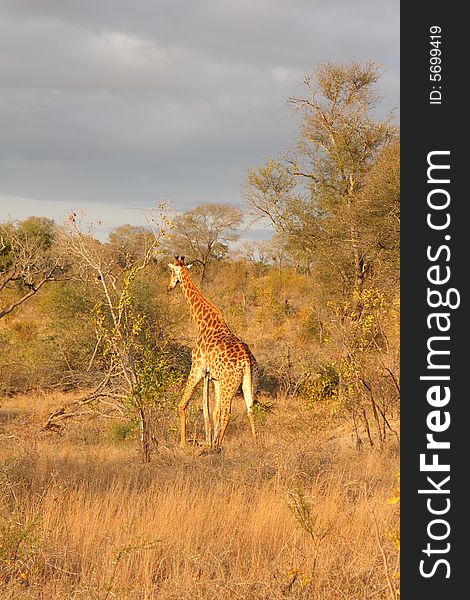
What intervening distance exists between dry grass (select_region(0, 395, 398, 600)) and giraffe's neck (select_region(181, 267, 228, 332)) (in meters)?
2.17

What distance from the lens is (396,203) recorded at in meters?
13.4

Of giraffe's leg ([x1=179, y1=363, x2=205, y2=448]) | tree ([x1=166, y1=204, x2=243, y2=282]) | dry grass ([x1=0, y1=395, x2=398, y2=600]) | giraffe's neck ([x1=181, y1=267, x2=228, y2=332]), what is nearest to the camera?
dry grass ([x1=0, y1=395, x2=398, y2=600])

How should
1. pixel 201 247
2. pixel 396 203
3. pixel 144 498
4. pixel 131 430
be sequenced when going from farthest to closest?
pixel 201 247, pixel 396 203, pixel 131 430, pixel 144 498

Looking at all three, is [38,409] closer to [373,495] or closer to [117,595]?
[373,495]

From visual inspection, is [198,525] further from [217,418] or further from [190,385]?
[190,385]

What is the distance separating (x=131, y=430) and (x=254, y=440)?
1.86 meters

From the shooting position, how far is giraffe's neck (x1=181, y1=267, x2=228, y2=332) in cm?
959

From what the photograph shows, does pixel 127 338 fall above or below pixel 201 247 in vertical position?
below

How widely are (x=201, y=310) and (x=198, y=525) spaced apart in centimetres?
506

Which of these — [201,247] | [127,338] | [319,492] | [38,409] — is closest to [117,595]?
[319,492]

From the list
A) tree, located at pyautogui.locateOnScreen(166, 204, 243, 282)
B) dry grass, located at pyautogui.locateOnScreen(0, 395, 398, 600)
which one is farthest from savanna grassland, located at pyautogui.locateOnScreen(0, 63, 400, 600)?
tree, located at pyautogui.locateOnScreen(166, 204, 243, 282)

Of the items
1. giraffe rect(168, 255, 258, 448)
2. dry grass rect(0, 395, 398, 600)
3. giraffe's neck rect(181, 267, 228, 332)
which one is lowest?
dry grass rect(0, 395, 398, 600)

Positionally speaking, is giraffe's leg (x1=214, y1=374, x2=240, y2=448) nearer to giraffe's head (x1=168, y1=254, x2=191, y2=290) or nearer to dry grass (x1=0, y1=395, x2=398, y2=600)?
dry grass (x1=0, y1=395, x2=398, y2=600)

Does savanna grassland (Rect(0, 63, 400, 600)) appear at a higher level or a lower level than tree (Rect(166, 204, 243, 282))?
lower
